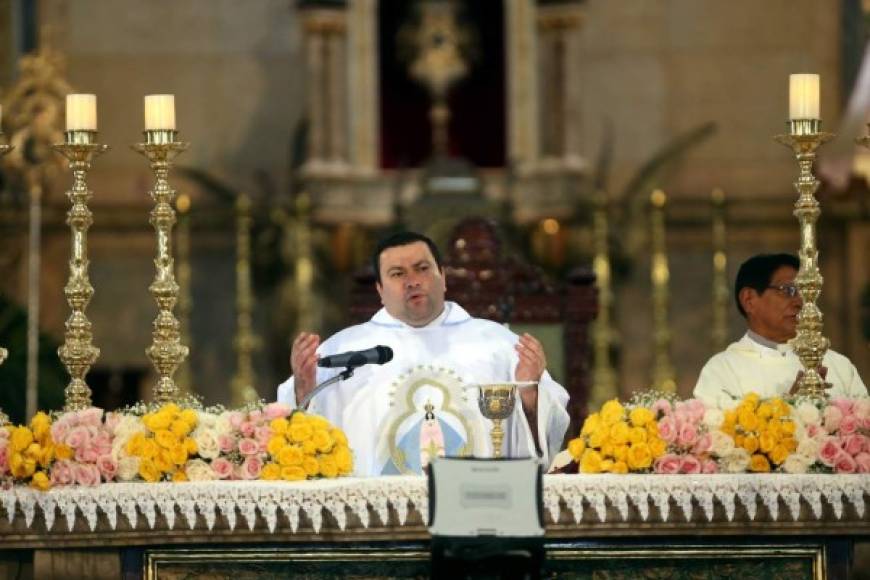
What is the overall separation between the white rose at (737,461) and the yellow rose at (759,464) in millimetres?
17

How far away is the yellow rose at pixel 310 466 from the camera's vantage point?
8297 millimetres

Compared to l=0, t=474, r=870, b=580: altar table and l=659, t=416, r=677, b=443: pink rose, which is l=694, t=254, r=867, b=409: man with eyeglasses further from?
l=0, t=474, r=870, b=580: altar table

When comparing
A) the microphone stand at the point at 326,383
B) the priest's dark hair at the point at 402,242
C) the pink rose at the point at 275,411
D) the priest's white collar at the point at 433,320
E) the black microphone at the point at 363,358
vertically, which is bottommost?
the pink rose at the point at 275,411

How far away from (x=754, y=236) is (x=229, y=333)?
3.44 meters

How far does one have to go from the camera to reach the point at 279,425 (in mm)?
8383

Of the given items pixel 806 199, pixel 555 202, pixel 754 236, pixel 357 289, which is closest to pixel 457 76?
pixel 555 202

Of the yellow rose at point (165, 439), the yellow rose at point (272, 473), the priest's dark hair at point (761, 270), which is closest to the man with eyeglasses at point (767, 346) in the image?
the priest's dark hair at point (761, 270)

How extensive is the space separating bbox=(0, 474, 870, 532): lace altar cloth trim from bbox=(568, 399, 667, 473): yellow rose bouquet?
0.11 metres

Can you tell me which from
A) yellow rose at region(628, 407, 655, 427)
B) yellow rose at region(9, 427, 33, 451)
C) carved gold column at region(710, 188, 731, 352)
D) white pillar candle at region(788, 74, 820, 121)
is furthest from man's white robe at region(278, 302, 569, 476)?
carved gold column at region(710, 188, 731, 352)

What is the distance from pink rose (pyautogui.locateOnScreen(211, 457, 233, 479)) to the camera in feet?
27.3

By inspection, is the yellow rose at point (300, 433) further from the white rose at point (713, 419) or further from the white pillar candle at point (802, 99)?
the white pillar candle at point (802, 99)

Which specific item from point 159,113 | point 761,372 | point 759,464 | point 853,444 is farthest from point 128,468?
point 761,372

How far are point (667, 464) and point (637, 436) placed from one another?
135mm

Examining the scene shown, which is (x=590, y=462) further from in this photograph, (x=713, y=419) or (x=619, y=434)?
(x=713, y=419)
